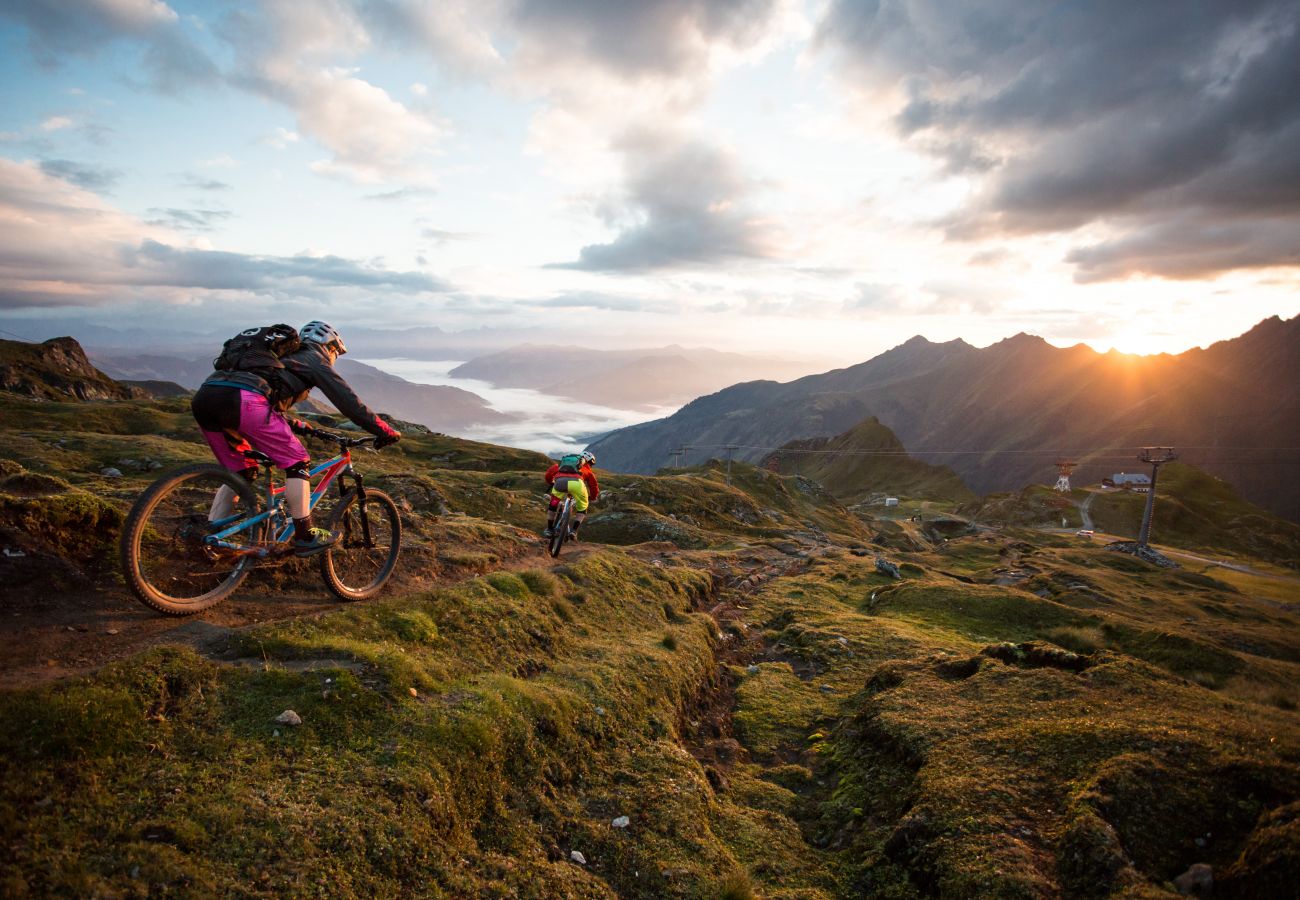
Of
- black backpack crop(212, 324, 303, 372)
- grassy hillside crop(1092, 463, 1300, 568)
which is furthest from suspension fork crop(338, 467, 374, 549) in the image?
grassy hillside crop(1092, 463, 1300, 568)

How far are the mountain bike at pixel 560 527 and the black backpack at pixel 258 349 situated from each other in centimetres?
992

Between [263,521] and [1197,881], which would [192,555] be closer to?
[263,521]

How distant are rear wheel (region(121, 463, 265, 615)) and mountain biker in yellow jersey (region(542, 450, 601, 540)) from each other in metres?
9.79

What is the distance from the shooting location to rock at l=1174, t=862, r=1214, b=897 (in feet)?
20.1

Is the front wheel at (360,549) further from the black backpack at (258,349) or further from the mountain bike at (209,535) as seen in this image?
the black backpack at (258,349)

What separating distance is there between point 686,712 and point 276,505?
28.3 ft

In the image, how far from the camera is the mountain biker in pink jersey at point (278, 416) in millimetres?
8070

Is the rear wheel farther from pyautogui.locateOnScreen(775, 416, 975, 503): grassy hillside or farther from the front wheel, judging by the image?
pyautogui.locateOnScreen(775, 416, 975, 503): grassy hillside

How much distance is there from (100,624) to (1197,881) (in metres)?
13.1

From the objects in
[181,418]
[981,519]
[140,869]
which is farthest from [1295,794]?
[981,519]

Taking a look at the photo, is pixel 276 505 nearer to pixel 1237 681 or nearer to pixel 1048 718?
pixel 1048 718

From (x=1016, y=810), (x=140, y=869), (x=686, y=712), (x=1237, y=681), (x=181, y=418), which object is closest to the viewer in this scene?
(x=140, y=869)

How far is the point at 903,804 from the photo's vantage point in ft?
29.1

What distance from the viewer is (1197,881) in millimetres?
6215
